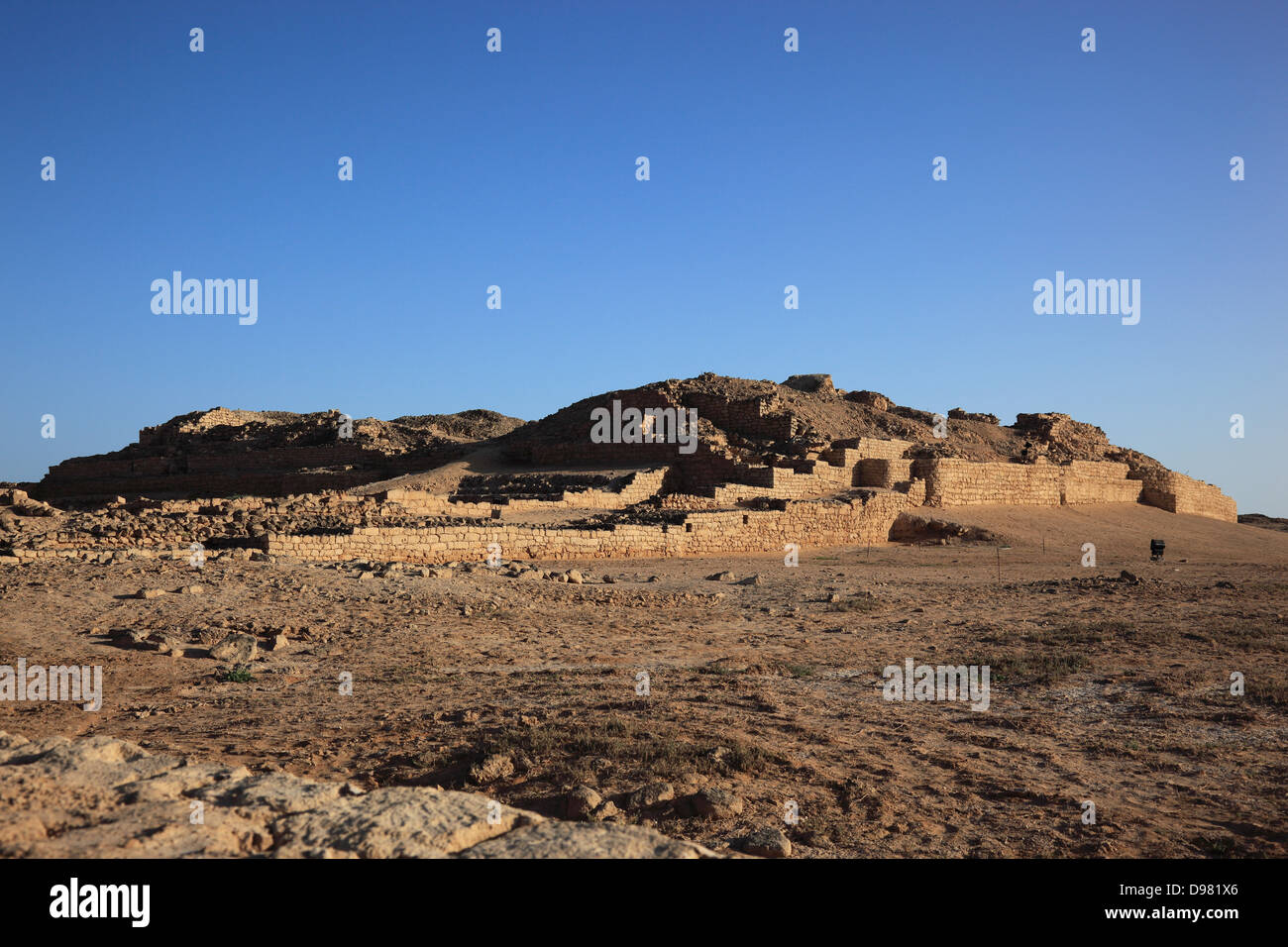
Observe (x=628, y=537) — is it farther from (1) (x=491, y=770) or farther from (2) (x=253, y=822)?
(2) (x=253, y=822)

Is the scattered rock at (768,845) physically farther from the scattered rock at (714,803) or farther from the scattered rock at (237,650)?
the scattered rock at (237,650)

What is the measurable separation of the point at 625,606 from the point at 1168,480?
90.1ft

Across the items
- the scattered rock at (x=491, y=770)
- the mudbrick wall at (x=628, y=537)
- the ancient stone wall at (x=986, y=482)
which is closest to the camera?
the scattered rock at (x=491, y=770)

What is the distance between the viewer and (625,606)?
11797 millimetres

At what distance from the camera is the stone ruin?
1659cm

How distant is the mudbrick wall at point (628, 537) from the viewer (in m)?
15.2

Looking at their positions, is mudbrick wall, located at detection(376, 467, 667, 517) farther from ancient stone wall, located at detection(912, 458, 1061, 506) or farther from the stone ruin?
ancient stone wall, located at detection(912, 458, 1061, 506)

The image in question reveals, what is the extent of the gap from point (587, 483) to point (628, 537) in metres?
6.60

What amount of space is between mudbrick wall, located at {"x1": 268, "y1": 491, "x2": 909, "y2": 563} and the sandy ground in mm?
2551

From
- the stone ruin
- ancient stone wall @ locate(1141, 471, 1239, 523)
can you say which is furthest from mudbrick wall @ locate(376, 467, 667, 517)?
ancient stone wall @ locate(1141, 471, 1239, 523)

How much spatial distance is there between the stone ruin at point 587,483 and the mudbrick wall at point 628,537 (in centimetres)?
4

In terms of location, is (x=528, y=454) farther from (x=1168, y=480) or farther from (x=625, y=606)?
(x=1168, y=480)

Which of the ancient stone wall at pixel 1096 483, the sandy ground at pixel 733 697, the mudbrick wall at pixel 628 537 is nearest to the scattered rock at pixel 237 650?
the sandy ground at pixel 733 697
